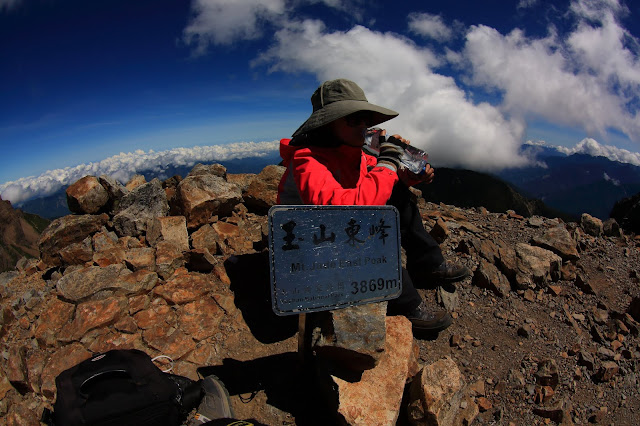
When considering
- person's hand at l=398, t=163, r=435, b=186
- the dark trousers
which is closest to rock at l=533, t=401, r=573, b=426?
the dark trousers

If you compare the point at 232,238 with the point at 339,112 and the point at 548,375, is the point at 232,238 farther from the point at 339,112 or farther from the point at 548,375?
the point at 548,375

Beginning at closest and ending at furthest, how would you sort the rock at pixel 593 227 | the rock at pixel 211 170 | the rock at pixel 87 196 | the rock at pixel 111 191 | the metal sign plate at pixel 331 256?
the metal sign plate at pixel 331 256, the rock at pixel 87 196, the rock at pixel 111 191, the rock at pixel 593 227, the rock at pixel 211 170

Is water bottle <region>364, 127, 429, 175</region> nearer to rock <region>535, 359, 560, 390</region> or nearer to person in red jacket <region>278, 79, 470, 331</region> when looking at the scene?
person in red jacket <region>278, 79, 470, 331</region>

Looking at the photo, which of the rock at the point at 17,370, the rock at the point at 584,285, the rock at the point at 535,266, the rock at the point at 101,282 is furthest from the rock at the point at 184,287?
the rock at the point at 584,285

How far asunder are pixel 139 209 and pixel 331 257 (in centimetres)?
556

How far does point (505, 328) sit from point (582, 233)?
14.8ft

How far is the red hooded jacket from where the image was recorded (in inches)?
120

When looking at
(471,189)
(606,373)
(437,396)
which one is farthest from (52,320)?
(471,189)

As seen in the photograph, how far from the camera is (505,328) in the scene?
5098 millimetres

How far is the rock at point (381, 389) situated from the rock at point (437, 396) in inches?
7.0

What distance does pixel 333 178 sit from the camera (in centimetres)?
331

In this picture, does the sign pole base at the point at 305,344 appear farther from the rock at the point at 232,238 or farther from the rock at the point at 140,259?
the rock at the point at 140,259

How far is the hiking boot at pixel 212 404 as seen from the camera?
315 centimetres

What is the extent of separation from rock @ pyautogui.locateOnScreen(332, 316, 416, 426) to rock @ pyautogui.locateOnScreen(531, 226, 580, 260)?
4.67 meters
